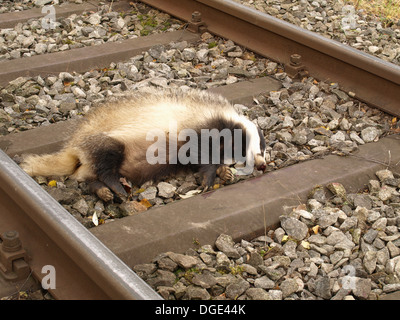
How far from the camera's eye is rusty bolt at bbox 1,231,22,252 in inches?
130

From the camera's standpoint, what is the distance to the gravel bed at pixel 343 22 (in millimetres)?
6609

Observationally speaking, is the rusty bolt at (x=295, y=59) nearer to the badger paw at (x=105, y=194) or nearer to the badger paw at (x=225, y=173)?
the badger paw at (x=225, y=173)

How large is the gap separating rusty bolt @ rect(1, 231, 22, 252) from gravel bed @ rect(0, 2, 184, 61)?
3203 mm

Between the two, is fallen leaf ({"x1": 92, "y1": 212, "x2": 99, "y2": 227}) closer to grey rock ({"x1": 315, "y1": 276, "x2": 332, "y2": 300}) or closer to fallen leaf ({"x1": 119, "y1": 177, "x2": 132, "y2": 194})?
fallen leaf ({"x1": 119, "y1": 177, "x2": 132, "y2": 194})

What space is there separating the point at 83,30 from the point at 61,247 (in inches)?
160

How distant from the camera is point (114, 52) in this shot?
6.18 meters

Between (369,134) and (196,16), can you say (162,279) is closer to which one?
(369,134)

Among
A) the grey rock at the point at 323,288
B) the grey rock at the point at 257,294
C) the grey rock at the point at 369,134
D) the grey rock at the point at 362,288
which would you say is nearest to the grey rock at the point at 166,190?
the grey rock at the point at 257,294

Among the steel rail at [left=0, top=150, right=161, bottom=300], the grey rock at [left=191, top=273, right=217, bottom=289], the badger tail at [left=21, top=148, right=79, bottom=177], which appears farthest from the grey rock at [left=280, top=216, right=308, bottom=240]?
the badger tail at [left=21, top=148, right=79, bottom=177]

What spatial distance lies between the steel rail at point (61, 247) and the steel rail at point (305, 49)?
3159 mm

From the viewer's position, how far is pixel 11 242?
330cm

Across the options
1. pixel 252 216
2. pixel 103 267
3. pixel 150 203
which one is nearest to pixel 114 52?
pixel 150 203

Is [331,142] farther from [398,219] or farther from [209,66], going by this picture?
[209,66]

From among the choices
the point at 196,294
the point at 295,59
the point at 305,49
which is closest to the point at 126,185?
the point at 196,294
